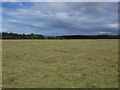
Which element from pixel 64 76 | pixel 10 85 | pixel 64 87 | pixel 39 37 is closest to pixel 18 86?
pixel 10 85

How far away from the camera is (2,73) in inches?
483

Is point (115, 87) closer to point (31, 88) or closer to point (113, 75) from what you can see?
point (113, 75)

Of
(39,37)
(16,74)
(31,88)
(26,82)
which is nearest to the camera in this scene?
(31,88)

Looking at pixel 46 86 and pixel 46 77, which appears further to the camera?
pixel 46 77

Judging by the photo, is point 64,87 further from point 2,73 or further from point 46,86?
point 2,73

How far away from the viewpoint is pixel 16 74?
1204 centimetres

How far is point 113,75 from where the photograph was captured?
12078mm

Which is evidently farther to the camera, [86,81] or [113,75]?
[113,75]

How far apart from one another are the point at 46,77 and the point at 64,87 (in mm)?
2015

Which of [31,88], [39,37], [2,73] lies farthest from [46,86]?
[39,37]

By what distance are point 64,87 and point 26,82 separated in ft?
6.11

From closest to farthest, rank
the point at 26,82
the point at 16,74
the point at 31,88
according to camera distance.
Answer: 1. the point at 31,88
2. the point at 26,82
3. the point at 16,74

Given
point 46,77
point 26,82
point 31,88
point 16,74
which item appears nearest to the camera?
point 31,88

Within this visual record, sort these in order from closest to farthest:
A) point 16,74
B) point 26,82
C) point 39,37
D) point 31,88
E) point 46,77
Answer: point 31,88
point 26,82
point 46,77
point 16,74
point 39,37
